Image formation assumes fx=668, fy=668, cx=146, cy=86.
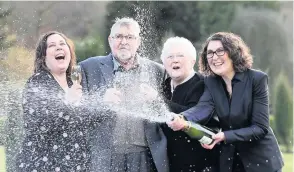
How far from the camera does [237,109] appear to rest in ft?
19.8

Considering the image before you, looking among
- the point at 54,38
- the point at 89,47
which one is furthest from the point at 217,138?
the point at 89,47

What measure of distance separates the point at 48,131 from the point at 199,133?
1376 mm

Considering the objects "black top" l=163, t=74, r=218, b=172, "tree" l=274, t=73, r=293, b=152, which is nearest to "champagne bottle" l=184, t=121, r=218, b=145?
"black top" l=163, t=74, r=218, b=172

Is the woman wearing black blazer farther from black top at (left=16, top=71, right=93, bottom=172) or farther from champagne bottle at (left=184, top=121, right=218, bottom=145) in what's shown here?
black top at (left=16, top=71, right=93, bottom=172)

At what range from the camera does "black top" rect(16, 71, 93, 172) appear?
20.0 ft

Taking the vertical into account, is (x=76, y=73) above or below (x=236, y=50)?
below

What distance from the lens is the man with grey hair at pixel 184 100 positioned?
20.5ft

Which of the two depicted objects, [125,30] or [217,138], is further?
[125,30]

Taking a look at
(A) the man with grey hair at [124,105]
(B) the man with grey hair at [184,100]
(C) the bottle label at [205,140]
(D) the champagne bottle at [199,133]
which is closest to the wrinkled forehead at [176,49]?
(B) the man with grey hair at [184,100]

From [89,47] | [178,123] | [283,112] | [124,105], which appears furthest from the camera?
[89,47]

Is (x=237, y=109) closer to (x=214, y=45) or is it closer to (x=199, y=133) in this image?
(x=199, y=133)

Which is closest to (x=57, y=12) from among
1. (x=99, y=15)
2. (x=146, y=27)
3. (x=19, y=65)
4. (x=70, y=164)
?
(x=99, y=15)

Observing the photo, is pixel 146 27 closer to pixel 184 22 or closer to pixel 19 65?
pixel 19 65

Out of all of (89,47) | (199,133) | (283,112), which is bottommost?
(283,112)
